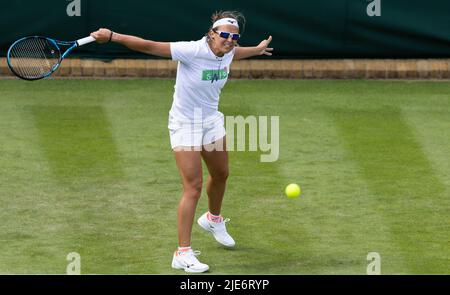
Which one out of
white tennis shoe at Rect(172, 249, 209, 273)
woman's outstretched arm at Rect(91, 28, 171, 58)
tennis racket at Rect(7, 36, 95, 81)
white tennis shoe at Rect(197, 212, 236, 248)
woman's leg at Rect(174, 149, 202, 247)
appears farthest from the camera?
tennis racket at Rect(7, 36, 95, 81)

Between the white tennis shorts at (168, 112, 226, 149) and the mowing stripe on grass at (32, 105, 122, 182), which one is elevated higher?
the white tennis shorts at (168, 112, 226, 149)

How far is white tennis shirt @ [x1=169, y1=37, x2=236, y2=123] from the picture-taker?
1006 cm

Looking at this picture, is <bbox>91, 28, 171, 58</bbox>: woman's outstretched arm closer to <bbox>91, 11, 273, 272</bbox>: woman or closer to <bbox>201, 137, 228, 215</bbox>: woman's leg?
<bbox>91, 11, 273, 272</bbox>: woman

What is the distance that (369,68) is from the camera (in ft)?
56.5

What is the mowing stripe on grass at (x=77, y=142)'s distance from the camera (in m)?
13.1

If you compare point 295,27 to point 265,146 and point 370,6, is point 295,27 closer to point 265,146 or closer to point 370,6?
point 370,6

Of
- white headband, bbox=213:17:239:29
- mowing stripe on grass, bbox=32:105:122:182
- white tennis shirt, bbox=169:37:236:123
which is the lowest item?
mowing stripe on grass, bbox=32:105:122:182

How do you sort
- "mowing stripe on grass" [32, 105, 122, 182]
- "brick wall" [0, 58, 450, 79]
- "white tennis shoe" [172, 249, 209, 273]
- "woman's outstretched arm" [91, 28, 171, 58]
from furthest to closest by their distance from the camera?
"brick wall" [0, 58, 450, 79]
"mowing stripe on grass" [32, 105, 122, 182]
"white tennis shoe" [172, 249, 209, 273]
"woman's outstretched arm" [91, 28, 171, 58]

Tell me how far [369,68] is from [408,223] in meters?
6.13

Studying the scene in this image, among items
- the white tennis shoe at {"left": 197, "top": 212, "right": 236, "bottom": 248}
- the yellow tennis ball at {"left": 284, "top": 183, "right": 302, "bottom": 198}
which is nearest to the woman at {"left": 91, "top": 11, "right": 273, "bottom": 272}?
the white tennis shoe at {"left": 197, "top": 212, "right": 236, "bottom": 248}

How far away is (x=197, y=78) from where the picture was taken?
33.3ft

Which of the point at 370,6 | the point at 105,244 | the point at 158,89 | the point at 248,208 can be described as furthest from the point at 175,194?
the point at 370,6

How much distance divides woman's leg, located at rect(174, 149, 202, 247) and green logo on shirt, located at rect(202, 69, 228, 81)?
1.87 ft

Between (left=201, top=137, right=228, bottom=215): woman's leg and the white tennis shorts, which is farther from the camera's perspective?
(left=201, top=137, right=228, bottom=215): woman's leg
